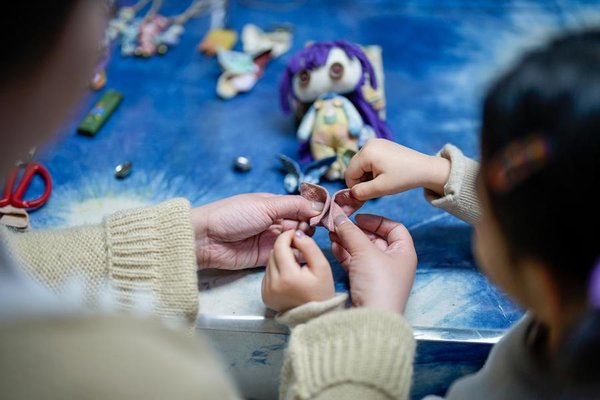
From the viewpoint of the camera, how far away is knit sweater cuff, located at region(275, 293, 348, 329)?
66cm

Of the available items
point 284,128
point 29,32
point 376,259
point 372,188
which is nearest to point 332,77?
point 284,128

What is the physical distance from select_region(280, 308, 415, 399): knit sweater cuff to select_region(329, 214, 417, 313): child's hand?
0.05 m

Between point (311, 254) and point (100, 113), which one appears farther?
point (100, 113)

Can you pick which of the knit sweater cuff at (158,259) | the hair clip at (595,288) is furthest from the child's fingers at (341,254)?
the hair clip at (595,288)

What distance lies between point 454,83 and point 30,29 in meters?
0.99

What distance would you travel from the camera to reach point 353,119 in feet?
3.17

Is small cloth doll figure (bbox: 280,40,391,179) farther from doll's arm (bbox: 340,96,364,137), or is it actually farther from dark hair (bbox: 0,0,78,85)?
dark hair (bbox: 0,0,78,85)

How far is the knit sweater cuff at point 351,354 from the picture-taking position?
58cm

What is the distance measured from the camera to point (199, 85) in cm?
122

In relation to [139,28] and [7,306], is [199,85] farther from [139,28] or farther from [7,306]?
[7,306]

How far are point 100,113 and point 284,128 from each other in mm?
372

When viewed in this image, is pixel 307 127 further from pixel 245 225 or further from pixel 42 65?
pixel 42 65

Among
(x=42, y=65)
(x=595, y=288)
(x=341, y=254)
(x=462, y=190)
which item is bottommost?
(x=341, y=254)

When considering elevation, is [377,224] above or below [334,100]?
below
